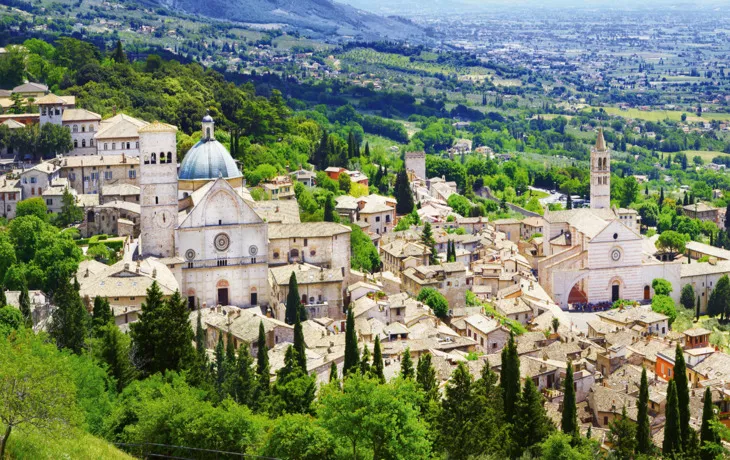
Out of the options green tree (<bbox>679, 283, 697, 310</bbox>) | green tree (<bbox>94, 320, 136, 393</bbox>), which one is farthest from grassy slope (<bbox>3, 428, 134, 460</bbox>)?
green tree (<bbox>679, 283, 697, 310</bbox>)

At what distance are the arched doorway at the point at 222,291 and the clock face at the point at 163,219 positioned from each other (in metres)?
3.65

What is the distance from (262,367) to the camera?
47.6 metres

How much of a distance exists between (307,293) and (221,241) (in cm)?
468

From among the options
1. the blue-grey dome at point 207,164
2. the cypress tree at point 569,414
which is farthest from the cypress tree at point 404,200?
the cypress tree at point 569,414

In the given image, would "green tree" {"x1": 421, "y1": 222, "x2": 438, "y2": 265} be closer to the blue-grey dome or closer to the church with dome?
the blue-grey dome

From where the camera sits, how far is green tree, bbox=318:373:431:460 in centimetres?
3344

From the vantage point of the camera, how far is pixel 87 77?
3634 inches

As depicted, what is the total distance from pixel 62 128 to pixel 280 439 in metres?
44.5

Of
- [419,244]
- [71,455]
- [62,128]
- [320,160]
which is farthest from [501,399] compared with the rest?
[320,160]

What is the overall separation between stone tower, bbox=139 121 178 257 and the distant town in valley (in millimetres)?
103

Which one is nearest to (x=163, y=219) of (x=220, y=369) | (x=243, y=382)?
(x=220, y=369)

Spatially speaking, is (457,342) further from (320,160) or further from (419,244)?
(320,160)

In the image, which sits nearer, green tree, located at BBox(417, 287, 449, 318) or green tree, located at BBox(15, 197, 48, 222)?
green tree, located at BBox(15, 197, 48, 222)

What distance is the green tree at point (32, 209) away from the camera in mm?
64688
